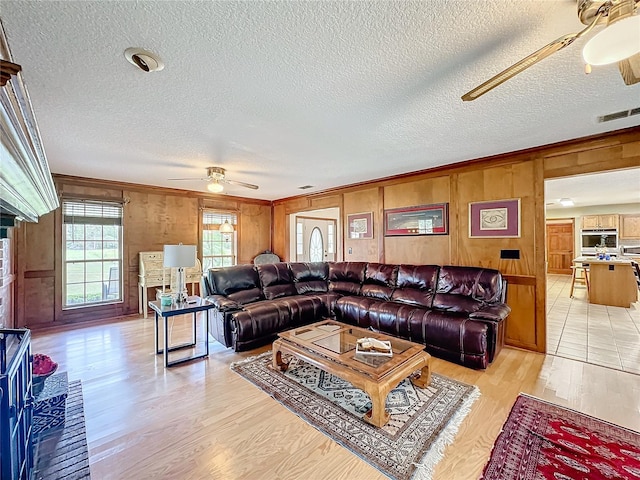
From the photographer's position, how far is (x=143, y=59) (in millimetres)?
1688

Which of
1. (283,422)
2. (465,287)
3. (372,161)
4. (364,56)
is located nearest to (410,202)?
(372,161)

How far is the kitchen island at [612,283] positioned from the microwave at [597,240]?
3.23 meters

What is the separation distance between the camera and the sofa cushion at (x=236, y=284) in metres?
4.07

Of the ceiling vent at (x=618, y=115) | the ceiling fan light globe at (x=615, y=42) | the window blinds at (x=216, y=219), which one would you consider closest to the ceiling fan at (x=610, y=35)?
the ceiling fan light globe at (x=615, y=42)

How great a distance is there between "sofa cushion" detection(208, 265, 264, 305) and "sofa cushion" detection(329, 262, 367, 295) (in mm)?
1320

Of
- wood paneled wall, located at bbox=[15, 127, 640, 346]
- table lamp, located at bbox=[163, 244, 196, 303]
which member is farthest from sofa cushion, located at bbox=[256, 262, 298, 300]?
wood paneled wall, located at bbox=[15, 127, 640, 346]

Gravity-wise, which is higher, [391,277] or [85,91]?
[85,91]

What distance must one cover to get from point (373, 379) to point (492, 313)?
1.77 m

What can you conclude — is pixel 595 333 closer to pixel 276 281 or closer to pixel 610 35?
pixel 610 35

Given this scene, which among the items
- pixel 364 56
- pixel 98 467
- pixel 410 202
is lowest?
pixel 98 467

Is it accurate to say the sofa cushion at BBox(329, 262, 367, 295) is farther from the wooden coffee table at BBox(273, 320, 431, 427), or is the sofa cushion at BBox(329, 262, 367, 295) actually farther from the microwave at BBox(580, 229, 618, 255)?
the microwave at BBox(580, 229, 618, 255)

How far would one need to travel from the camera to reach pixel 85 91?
2.07 metres

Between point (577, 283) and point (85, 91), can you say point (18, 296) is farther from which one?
point (577, 283)

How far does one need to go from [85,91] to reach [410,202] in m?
4.20
